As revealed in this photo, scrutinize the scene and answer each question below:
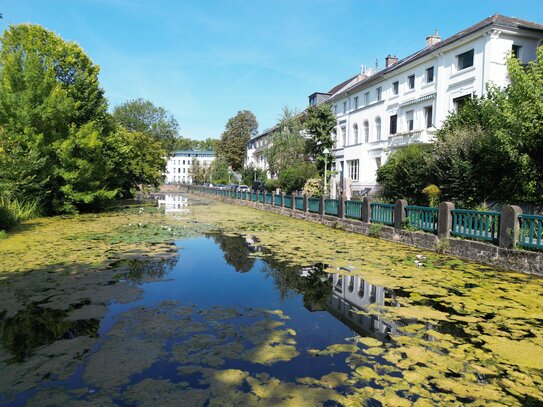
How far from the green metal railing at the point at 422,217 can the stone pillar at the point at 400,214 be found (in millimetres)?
145

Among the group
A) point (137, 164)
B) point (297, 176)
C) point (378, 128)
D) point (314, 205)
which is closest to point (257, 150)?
point (137, 164)

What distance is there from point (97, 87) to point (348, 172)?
2371 cm

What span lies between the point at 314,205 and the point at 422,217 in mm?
8744

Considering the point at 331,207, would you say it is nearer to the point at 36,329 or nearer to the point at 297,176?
the point at 297,176

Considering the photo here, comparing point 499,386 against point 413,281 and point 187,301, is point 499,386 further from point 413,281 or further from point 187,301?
point 187,301

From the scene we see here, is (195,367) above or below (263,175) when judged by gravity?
below

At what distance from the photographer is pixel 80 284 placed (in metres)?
6.63

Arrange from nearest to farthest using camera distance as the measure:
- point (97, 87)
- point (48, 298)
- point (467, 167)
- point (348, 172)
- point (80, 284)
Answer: point (48, 298) < point (80, 284) < point (467, 167) < point (97, 87) < point (348, 172)

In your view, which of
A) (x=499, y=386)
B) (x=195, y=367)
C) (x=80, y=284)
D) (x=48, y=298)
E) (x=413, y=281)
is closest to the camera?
(x=499, y=386)

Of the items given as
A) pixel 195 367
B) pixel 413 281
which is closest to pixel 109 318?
pixel 195 367

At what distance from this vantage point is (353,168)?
3634cm

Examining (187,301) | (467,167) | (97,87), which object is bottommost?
(187,301)

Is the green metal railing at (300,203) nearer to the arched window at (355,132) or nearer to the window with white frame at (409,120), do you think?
the window with white frame at (409,120)

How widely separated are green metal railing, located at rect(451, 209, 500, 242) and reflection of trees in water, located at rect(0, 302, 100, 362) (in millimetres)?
9182
